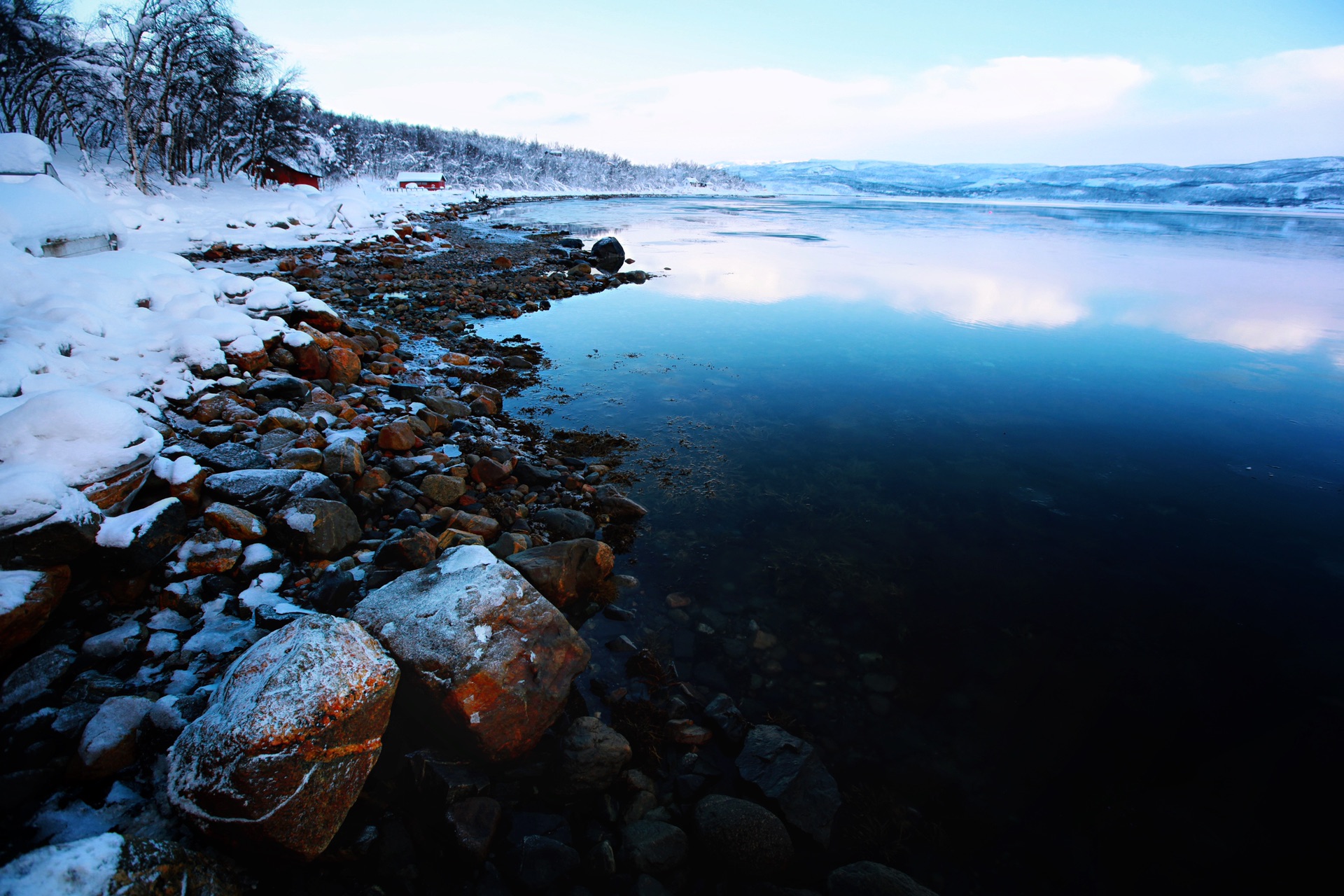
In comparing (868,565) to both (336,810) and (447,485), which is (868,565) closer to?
(447,485)

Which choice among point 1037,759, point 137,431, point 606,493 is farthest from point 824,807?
point 137,431

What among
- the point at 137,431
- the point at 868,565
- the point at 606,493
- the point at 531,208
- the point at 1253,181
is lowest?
→ the point at 868,565

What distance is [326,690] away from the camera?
2.59 meters

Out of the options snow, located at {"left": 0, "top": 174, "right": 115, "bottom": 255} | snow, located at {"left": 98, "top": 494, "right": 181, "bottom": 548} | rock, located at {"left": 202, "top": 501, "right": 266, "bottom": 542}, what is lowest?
rock, located at {"left": 202, "top": 501, "right": 266, "bottom": 542}

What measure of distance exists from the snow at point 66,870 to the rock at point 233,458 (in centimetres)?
340

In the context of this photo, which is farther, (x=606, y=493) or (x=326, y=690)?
(x=606, y=493)

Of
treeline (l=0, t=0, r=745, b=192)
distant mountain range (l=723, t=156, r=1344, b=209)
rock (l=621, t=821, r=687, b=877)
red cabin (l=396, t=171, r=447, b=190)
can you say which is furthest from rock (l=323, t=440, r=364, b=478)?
distant mountain range (l=723, t=156, r=1344, b=209)

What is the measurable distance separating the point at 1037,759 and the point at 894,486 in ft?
12.0

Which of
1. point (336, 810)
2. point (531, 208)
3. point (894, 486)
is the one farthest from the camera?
point (531, 208)

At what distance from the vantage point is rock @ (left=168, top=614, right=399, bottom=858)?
2.32 meters

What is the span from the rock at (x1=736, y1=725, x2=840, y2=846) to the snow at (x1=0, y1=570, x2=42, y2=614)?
161 inches

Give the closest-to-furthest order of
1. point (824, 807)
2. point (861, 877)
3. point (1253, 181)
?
point (861, 877), point (824, 807), point (1253, 181)

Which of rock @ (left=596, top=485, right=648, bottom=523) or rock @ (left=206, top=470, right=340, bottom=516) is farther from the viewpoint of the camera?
rock @ (left=596, top=485, right=648, bottom=523)

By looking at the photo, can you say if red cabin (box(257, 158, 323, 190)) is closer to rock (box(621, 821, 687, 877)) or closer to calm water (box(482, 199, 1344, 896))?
calm water (box(482, 199, 1344, 896))
